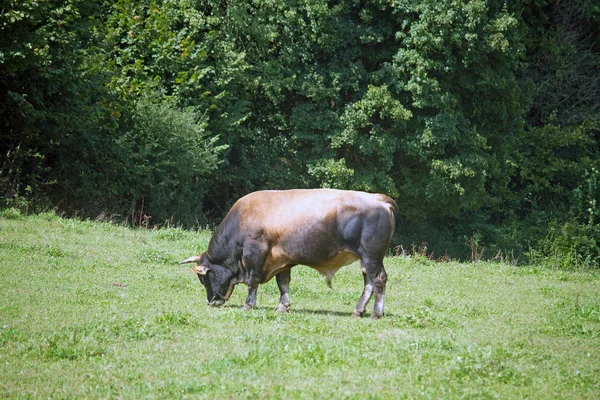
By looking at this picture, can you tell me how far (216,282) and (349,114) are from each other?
2082 centimetres

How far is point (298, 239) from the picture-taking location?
14039mm

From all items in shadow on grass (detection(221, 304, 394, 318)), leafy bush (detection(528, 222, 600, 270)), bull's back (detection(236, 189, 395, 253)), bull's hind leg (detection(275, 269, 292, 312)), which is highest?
bull's back (detection(236, 189, 395, 253))

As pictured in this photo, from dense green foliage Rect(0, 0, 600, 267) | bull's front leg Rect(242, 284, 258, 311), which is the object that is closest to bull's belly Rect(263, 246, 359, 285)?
bull's front leg Rect(242, 284, 258, 311)

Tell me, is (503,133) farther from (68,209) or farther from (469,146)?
(68,209)

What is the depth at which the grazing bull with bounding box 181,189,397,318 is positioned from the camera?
13.8 m

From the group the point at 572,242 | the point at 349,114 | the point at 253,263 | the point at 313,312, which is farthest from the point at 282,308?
the point at 572,242

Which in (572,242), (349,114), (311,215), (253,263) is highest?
(349,114)

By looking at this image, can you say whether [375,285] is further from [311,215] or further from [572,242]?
[572,242]

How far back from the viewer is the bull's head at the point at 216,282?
1492 centimetres

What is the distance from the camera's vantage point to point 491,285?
19.4m

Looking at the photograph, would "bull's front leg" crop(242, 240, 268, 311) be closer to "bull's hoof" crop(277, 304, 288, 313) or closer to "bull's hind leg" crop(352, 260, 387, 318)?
"bull's hoof" crop(277, 304, 288, 313)

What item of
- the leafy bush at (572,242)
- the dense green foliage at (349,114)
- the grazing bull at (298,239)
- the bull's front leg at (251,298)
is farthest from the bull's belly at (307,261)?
the leafy bush at (572,242)

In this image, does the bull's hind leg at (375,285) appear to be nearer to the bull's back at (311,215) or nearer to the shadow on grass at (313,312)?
the shadow on grass at (313,312)

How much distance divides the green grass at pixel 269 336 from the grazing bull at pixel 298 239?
0.52 m
